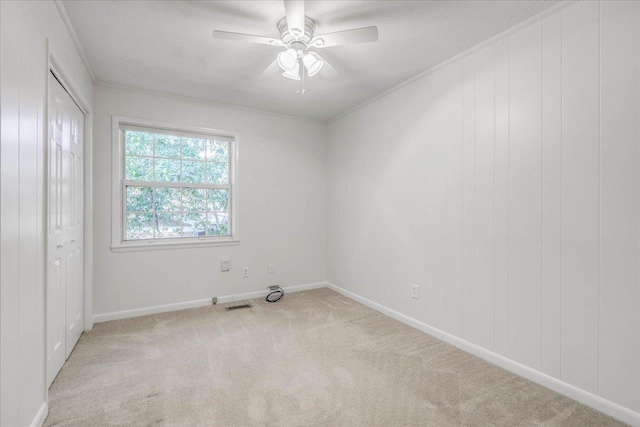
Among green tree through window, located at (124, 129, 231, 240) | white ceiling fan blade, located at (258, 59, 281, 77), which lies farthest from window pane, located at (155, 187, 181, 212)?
white ceiling fan blade, located at (258, 59, 281, 77)

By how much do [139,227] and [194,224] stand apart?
571 millimetres

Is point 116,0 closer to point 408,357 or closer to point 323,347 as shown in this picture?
point 323,347

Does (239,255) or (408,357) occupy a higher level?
(239,255)

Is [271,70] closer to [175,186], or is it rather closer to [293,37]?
[293,37]

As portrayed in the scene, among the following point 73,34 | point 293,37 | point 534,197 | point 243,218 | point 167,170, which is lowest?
point 243,218

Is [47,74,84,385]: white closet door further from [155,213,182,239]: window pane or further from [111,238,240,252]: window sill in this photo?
[155,213,182,239]: window pane

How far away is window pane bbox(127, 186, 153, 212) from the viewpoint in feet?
10.9

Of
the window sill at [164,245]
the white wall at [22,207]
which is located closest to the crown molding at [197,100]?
the white wall at [22,207]

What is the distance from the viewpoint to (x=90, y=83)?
292 cm

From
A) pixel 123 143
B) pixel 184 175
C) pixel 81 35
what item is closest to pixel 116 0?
pixel 81 35

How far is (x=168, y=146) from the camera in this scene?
11.5 ft

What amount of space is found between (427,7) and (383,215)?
1977 mm

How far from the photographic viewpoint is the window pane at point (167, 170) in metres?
3.44

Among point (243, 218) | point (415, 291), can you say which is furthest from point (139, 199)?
point (415, 291)
